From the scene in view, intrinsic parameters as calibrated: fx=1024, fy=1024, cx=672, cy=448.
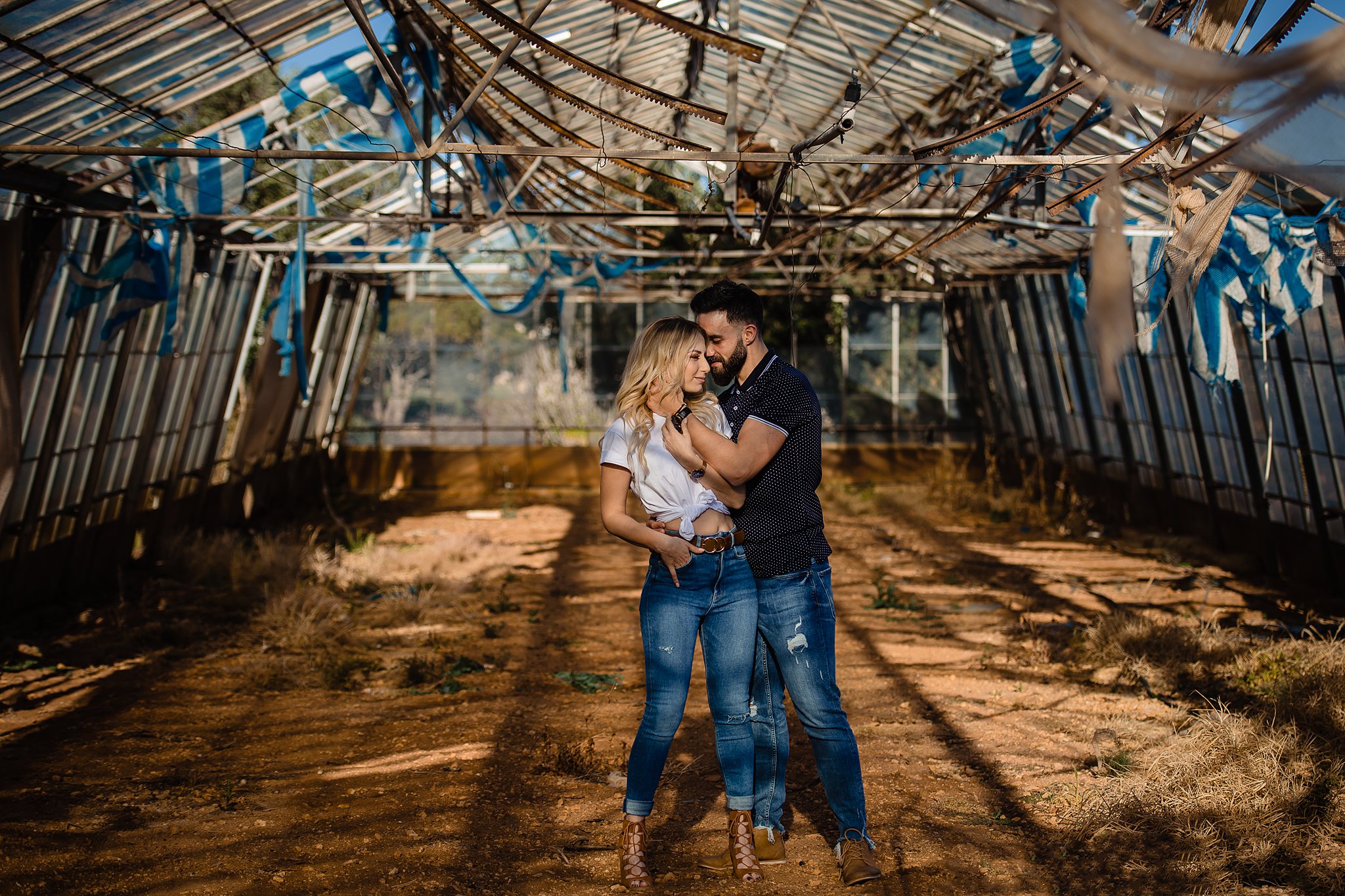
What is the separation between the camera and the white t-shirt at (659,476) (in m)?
3.06

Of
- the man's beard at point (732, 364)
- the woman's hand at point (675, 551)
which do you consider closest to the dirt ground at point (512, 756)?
the woman's hand at point (675, 551)

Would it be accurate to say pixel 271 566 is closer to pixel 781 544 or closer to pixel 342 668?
pixel 342 668

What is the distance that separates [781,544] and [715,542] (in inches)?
8.6

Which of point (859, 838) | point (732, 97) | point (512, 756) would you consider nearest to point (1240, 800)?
point (859, 838)

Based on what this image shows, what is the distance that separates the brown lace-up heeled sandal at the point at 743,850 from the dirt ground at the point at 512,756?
42mm

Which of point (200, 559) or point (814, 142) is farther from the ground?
point (814, 142)

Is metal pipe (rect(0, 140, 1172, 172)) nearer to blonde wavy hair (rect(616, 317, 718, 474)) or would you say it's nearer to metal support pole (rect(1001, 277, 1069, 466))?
blonde wavy hair (rect(616, 317, 718, 474))

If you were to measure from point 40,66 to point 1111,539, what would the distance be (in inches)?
416

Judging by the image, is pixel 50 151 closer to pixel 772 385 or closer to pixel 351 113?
pixel 351 113

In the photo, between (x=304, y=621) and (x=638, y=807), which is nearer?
(x=638, y=807)

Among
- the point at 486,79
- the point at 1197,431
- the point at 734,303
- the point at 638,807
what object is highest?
the point at 486,79

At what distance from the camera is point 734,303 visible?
125 inches

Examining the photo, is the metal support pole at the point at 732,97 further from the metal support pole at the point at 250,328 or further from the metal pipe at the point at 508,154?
the metal support pole at the point at 250,328

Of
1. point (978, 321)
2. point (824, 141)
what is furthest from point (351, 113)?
point (978, 321)
